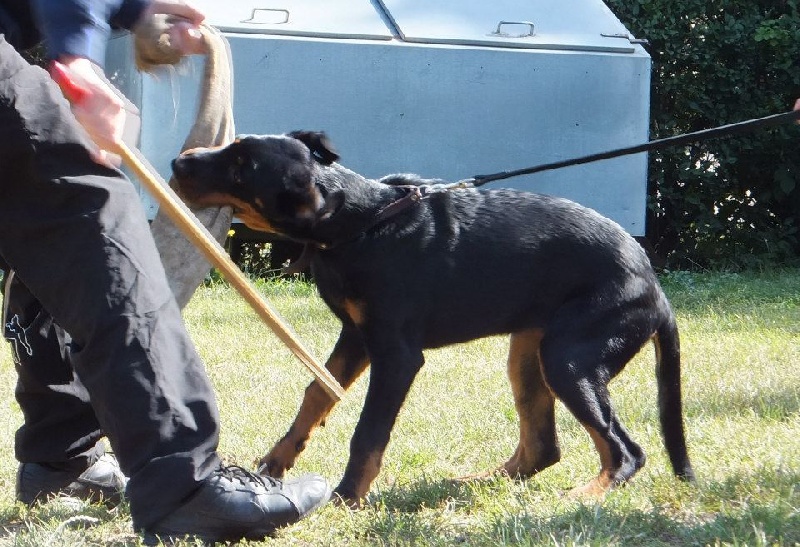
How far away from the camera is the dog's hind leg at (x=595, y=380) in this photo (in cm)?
341

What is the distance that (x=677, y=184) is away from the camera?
9.68m

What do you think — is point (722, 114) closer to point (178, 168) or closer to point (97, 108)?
point (178, 168)

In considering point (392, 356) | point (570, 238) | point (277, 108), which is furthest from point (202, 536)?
point (277, 108)

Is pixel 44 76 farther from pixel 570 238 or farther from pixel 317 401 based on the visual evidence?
→ pixel 570 238

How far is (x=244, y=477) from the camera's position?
2.68 m

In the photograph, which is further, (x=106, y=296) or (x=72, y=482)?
(x=72, y=482)

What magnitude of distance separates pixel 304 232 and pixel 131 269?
1.16 metres

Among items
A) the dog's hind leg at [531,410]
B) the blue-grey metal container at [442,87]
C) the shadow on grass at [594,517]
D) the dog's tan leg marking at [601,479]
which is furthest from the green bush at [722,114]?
the shadow on grass at [594,517]

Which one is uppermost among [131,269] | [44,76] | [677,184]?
[44,76]

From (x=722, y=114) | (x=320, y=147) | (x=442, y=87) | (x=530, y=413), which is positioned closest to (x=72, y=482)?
(x=320, y=147)

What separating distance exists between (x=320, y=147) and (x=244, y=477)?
141cm

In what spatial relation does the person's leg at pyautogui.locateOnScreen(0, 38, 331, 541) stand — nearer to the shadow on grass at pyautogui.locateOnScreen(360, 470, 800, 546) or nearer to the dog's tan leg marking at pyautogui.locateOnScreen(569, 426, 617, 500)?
the shadow on grass at pyautogui.locateOnScreen(360, 470, 800, 546)

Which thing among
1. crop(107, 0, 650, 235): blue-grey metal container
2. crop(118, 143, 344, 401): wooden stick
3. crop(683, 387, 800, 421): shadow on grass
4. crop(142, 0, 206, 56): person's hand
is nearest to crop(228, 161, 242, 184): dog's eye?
crop(142, 0, 206, 56): person's hand

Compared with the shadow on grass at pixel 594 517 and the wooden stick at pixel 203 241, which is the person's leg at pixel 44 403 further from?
the shadow on grass at pixel 594 517
